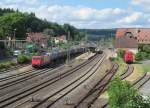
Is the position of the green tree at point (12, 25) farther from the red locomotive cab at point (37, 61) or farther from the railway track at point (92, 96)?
the railway track at point (92, 96)

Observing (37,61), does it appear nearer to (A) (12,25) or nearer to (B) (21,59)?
(B) (21,59)

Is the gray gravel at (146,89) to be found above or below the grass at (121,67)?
above

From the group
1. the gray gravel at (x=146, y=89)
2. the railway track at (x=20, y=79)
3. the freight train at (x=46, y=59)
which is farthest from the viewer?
the freight train at (x=46, y=59)

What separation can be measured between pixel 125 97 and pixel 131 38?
115320 mm

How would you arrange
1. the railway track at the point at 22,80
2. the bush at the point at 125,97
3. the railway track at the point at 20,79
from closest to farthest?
the bush at the point at 125,97, the railway track at the point at 22,80, the railway track at the point at 20,79

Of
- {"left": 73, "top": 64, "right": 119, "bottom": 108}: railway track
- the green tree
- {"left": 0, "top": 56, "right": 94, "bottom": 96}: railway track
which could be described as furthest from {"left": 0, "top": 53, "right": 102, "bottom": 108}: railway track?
the green tree

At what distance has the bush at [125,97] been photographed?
2128 centimetres

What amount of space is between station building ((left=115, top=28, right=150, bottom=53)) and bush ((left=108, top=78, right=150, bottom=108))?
9624cm

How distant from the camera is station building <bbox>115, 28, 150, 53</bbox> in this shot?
129500 mm

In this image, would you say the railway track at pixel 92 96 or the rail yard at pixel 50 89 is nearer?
the railway track at pixel 92 96

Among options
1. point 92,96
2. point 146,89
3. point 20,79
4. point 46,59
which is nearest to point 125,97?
point 92,96

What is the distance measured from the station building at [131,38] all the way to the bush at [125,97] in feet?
316

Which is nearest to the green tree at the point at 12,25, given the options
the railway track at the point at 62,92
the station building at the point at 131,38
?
the station building at the point at 131,38

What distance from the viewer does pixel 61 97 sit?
1676 inches
